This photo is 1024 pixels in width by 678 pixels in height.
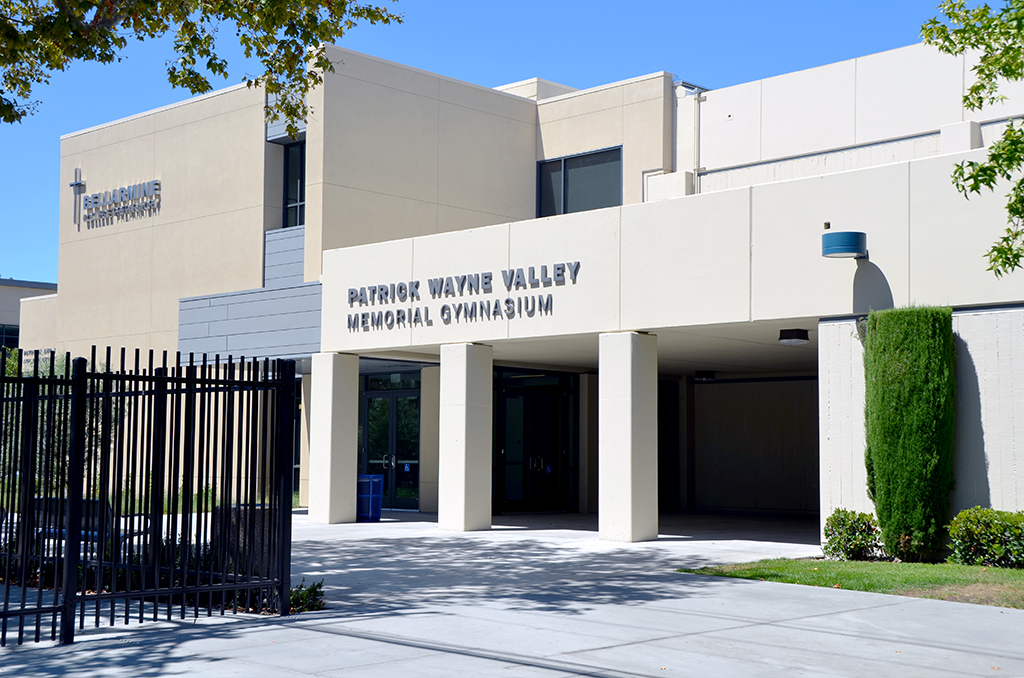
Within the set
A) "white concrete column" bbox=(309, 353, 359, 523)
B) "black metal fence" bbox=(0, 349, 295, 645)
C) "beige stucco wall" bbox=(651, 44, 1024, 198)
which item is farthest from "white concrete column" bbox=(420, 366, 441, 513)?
"black metal fence" bbox=(0, 349, 295, 645)

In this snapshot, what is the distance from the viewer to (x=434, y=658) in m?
8.34

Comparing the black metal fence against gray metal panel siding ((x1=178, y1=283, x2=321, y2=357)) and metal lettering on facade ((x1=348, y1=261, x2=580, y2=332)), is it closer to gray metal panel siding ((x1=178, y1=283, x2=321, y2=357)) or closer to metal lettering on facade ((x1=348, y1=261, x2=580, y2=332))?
metal lettering on facade ((x1=348, y1=261, x2=580, y2=332))

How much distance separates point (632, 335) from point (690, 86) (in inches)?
411

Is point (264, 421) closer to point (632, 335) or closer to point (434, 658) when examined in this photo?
point (434, 658)

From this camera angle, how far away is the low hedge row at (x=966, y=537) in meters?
13.4

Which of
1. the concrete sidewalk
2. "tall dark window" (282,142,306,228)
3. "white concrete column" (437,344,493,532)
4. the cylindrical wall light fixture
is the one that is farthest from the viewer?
"tall dark window" (282,142,306,228)

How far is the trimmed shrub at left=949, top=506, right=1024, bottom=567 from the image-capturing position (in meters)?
13.4

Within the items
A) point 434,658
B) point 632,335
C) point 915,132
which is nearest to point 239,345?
point 632,335

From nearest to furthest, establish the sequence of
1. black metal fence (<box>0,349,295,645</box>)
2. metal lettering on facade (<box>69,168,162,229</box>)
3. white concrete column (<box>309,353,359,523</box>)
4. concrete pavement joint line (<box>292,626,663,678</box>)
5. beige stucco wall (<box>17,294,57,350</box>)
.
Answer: concrete pavement joint line (<box>292,626,663,678</box>), black metal fence (<box>0,349,295,645</box>), white concrete column (<box>309,353,359,523</box>), metal lettering on facade (<box>69,168,162,229</box>), beige stucco wall (<box>17,294,57,350</box>)

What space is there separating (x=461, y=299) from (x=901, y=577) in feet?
31.6

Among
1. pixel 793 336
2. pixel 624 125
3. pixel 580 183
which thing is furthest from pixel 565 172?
pixel 793 336

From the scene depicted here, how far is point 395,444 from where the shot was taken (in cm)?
2631

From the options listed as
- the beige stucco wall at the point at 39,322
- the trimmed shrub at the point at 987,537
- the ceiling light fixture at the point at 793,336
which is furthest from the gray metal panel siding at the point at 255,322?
the trimmed shrub at the point at 987,537

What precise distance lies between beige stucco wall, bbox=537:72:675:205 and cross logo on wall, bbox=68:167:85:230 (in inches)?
503
